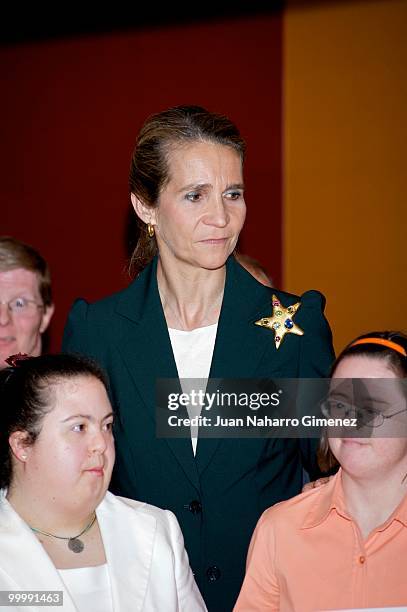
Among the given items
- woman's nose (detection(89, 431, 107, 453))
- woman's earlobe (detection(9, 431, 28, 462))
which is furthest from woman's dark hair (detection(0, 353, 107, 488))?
woman's nose (detection(89, 431, 107, 453))

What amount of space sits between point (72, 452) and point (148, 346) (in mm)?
425

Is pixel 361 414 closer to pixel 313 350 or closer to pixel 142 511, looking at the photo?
pixel 313 350

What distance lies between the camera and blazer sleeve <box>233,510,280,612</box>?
176cm

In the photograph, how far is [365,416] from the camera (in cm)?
171

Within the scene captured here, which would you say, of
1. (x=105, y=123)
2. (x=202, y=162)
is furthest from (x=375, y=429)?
(x=105, y=123)

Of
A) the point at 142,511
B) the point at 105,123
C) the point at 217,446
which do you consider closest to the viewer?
the point at 142,511

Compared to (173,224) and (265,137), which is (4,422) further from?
(265,137)

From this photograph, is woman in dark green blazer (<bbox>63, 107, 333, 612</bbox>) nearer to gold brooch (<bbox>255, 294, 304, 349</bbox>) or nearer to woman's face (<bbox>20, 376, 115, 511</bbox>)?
gold brooch (<bbox>255, 294, 304, 349</bbox>)

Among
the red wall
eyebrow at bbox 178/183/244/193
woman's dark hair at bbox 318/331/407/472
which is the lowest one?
woman's dark hair at bbox 318/331/407/472

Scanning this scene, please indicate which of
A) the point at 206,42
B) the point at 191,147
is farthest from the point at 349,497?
the point at 206,42

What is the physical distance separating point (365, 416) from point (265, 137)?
7.40ft

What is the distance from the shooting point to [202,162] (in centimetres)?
208

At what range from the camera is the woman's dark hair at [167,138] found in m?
2.12

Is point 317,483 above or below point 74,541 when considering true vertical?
above
